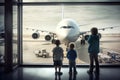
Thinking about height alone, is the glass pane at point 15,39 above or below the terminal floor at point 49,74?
above

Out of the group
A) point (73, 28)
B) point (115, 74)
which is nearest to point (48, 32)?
point (73, 28)

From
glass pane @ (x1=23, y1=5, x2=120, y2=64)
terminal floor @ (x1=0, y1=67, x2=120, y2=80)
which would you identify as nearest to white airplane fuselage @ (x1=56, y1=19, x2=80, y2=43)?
glass pane @ (x1=23, y1=5, x2=120, y2=64)

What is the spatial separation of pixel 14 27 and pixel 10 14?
721 mm

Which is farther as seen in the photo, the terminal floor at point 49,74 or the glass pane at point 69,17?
the glass pane at point 69,17

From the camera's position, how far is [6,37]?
909cm

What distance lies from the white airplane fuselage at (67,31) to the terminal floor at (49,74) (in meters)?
3.46

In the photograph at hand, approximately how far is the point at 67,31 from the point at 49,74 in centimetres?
497

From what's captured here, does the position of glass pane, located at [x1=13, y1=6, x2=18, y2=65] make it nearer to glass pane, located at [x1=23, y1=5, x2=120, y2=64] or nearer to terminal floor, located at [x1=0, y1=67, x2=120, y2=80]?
terminal floor, located at [x1=0, y1=67, x2=120, y2=80]

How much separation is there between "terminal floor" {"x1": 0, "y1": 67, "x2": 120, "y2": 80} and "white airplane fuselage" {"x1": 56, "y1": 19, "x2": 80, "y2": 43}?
3457 mm

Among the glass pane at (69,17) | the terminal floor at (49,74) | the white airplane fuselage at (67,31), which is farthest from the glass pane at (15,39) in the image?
the white airplane fuselage at (67,31)

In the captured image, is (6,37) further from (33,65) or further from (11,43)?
(33,65)

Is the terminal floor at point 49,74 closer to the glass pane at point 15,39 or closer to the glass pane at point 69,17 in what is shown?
the glass pane at point 15,39

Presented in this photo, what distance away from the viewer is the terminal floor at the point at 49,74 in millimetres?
7906

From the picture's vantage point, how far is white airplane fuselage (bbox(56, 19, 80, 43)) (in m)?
13.1
